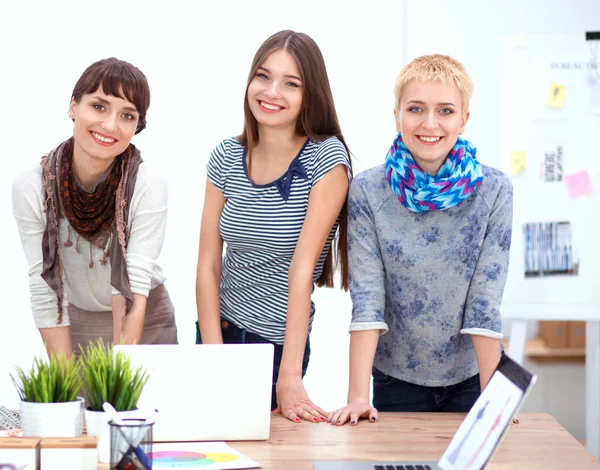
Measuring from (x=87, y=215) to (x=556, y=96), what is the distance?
202 cm

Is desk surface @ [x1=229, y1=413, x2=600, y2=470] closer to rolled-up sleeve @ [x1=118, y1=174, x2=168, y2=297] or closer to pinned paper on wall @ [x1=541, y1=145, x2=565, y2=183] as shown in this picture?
rolled-up sleeve @ [x1=118, y1=174, x2=168, y2=297]

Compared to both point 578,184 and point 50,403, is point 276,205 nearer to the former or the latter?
point 50,403

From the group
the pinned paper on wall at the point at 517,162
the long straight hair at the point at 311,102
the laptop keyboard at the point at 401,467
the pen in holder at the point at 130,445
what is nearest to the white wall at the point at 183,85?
the pinned paper on wall at the point at 517,162

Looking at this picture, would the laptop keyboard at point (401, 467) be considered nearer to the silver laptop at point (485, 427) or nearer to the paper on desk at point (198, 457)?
the silver laptop at point (485, 427)

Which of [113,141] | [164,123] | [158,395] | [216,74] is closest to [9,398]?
[164,123]

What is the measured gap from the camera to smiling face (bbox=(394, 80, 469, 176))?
192 cm

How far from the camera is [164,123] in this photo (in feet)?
11.8

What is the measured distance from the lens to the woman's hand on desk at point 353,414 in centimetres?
176

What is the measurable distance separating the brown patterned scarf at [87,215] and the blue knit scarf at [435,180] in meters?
0.73

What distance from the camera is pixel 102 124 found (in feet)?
6.77

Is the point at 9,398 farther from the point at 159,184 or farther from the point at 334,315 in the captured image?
the point at 159,184

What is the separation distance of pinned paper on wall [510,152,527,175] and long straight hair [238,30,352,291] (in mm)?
1240

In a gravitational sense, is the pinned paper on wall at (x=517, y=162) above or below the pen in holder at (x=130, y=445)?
above

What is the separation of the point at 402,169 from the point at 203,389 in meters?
0.75
